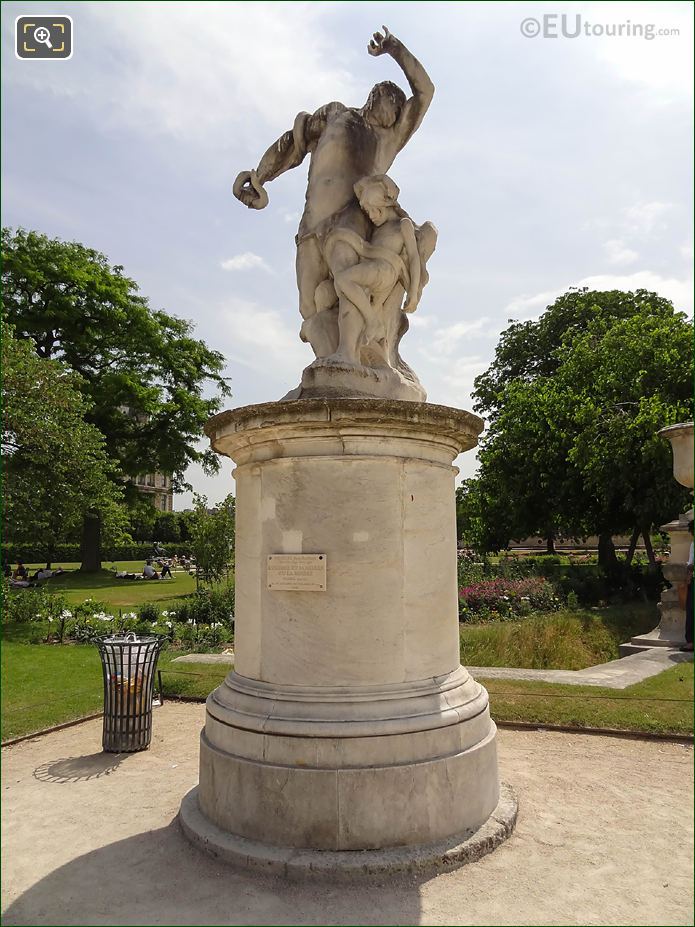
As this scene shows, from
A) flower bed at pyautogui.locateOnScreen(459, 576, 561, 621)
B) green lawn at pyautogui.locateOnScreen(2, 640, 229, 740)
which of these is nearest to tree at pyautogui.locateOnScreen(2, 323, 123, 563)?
green lawn at pyautogui.locateOnScreen(2, 640, 229, 740)

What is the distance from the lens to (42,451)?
1606cm

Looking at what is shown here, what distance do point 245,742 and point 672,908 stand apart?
8.83 feet

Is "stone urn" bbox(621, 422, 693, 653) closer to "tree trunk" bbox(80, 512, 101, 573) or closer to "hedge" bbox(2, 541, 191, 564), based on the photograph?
"tree trunk" bbox(80, 512, 101, 573)

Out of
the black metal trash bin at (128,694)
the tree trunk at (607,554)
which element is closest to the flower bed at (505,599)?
the tree trunk at (607,554)

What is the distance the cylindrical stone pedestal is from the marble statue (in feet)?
2.22

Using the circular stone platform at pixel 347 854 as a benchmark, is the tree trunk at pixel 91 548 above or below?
above

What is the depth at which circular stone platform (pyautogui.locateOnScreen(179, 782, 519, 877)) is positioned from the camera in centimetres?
410

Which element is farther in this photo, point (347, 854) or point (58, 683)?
point (58, 683)

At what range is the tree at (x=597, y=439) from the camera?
18.7 metres

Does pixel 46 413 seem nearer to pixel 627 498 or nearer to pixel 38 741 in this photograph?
pixel 38 741

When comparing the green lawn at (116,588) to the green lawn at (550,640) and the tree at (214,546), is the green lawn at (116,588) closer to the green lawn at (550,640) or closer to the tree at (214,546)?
the tree at (214,546)

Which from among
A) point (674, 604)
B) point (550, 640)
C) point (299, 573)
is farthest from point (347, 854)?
point (674, 604)

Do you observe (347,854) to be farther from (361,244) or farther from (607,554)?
(607,554)

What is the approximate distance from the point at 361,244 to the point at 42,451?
1294 cm
